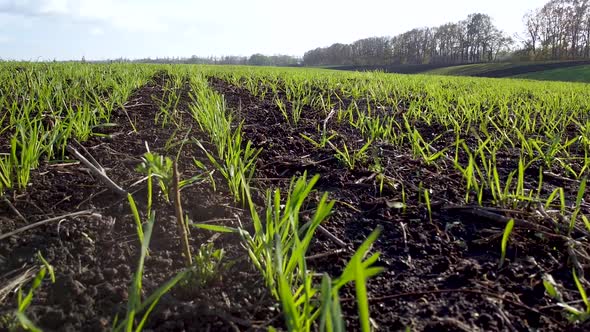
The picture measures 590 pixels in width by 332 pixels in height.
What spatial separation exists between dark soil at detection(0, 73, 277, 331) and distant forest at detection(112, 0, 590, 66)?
115 feet

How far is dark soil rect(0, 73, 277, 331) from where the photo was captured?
736mm

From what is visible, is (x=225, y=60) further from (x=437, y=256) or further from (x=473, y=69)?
(x=437, y=256)

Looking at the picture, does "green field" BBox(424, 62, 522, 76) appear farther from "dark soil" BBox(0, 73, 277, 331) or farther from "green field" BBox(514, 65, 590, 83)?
"dark soil" BBox(0, 73, 277, 331)

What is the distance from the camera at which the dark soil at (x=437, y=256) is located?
2.51ft

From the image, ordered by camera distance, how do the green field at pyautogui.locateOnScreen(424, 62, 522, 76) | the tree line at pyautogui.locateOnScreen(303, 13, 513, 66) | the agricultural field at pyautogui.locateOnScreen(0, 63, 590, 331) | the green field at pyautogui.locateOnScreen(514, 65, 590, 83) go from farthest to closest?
the tree line at pyautogui.locateOnScreen(303, 13, 513, 66) → the green field at pyautogui.locateOnScreen(424, 62, 522, 76) → the green field at pyautogui.locateOnScreen(514, 65, 590, 83) → the agricultural field at pyautogui.locateOnScreen(0, 63, 590, 331)

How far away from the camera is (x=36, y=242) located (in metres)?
0.98

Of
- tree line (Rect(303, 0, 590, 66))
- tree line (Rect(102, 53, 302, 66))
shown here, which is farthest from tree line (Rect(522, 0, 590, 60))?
tree line (Rect(102, 53, 302, 66))

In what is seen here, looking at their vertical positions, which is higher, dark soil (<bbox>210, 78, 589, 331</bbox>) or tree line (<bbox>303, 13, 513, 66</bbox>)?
tree line (<bbox>303, 13, 513, 66</bbox>)

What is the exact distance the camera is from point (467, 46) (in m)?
50.3

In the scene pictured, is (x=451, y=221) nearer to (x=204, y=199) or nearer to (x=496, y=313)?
(x=496, y=313)

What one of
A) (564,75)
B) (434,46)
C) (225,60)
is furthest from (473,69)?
(225,60)

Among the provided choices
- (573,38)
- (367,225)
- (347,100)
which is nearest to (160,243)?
(367,225)

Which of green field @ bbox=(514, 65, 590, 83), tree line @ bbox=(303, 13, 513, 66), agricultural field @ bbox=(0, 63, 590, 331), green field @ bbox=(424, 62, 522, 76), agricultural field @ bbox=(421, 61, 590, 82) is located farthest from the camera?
tree line @ bbox=(303, 13, 513, 66)

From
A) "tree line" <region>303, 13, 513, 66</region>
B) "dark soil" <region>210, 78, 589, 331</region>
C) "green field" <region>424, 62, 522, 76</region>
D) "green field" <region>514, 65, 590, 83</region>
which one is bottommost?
"dark soil" <region>210, 78, 589, 331</region>
